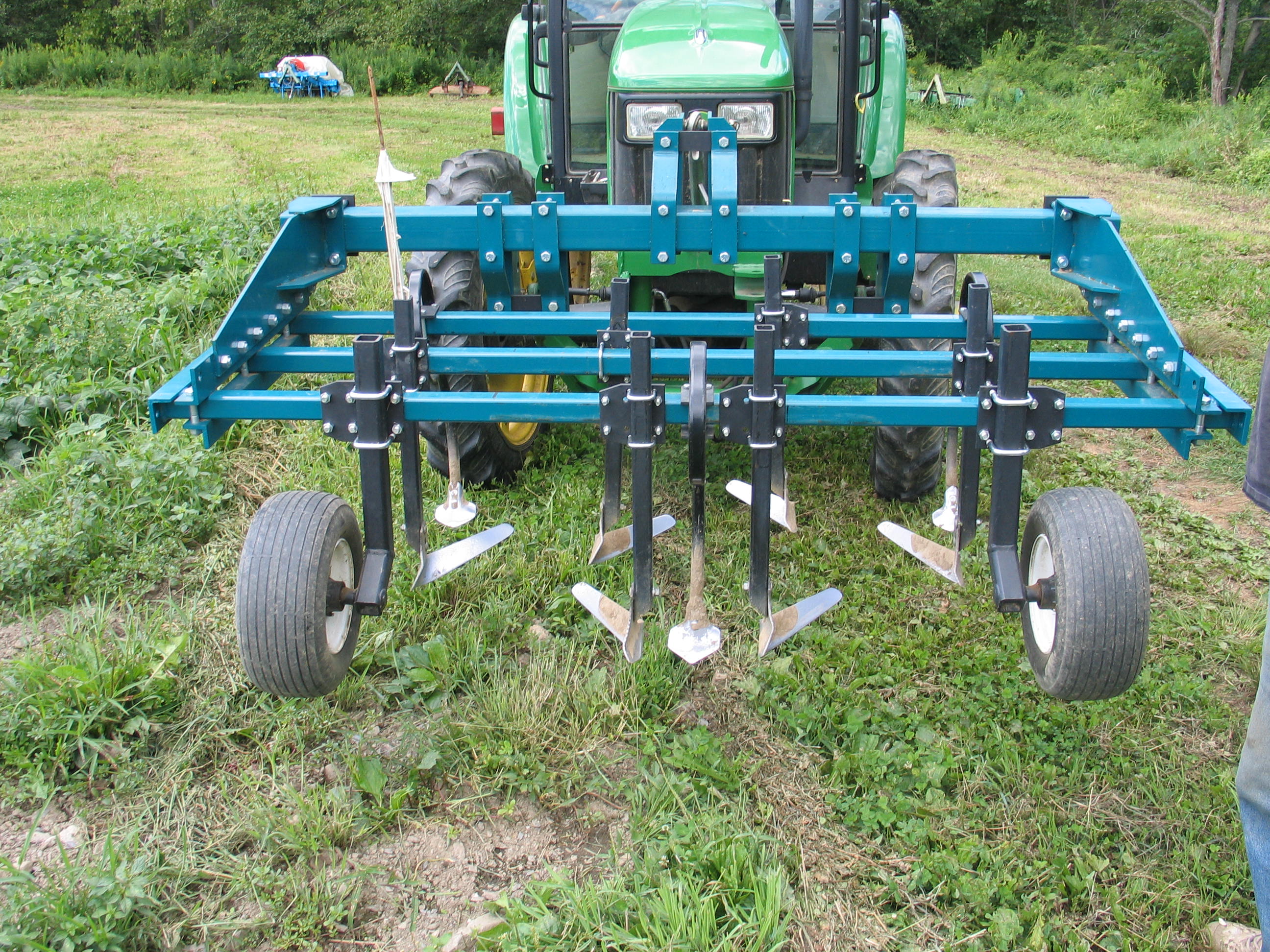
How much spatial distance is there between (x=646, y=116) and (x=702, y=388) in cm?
169

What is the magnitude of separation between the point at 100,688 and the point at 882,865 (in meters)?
2.07

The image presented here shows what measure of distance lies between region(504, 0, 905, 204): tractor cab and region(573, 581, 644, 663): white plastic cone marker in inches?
56.2

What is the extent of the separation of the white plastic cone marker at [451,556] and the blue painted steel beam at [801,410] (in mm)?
437

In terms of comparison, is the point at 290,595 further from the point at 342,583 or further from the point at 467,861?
the point at 467,861

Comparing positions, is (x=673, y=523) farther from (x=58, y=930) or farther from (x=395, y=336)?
(x=58, y=930)

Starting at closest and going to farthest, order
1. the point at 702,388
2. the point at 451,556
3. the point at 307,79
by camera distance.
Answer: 1. the point at 702,388
2. the point at 451,556
3. the point at 307,79

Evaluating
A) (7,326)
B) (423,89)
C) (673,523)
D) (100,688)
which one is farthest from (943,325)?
(423,89)

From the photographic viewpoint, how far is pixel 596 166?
15.0 feet

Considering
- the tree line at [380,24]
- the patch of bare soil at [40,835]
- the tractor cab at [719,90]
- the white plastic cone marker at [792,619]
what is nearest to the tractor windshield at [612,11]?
the tractor cab at [719,90]

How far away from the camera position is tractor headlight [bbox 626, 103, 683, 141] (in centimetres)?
367

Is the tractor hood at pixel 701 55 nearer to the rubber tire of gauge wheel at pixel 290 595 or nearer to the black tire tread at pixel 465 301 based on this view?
the black tire tread at pixel 465 301

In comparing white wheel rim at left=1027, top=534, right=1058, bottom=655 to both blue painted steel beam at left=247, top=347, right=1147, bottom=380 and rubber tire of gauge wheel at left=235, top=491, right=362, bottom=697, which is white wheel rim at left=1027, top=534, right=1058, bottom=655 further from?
rubber tire of gauge wheel at left=235, top=491, right=362, bottom=697

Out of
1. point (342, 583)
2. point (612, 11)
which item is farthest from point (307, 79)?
point (342, 583)

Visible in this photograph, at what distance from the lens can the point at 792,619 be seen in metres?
2.66
